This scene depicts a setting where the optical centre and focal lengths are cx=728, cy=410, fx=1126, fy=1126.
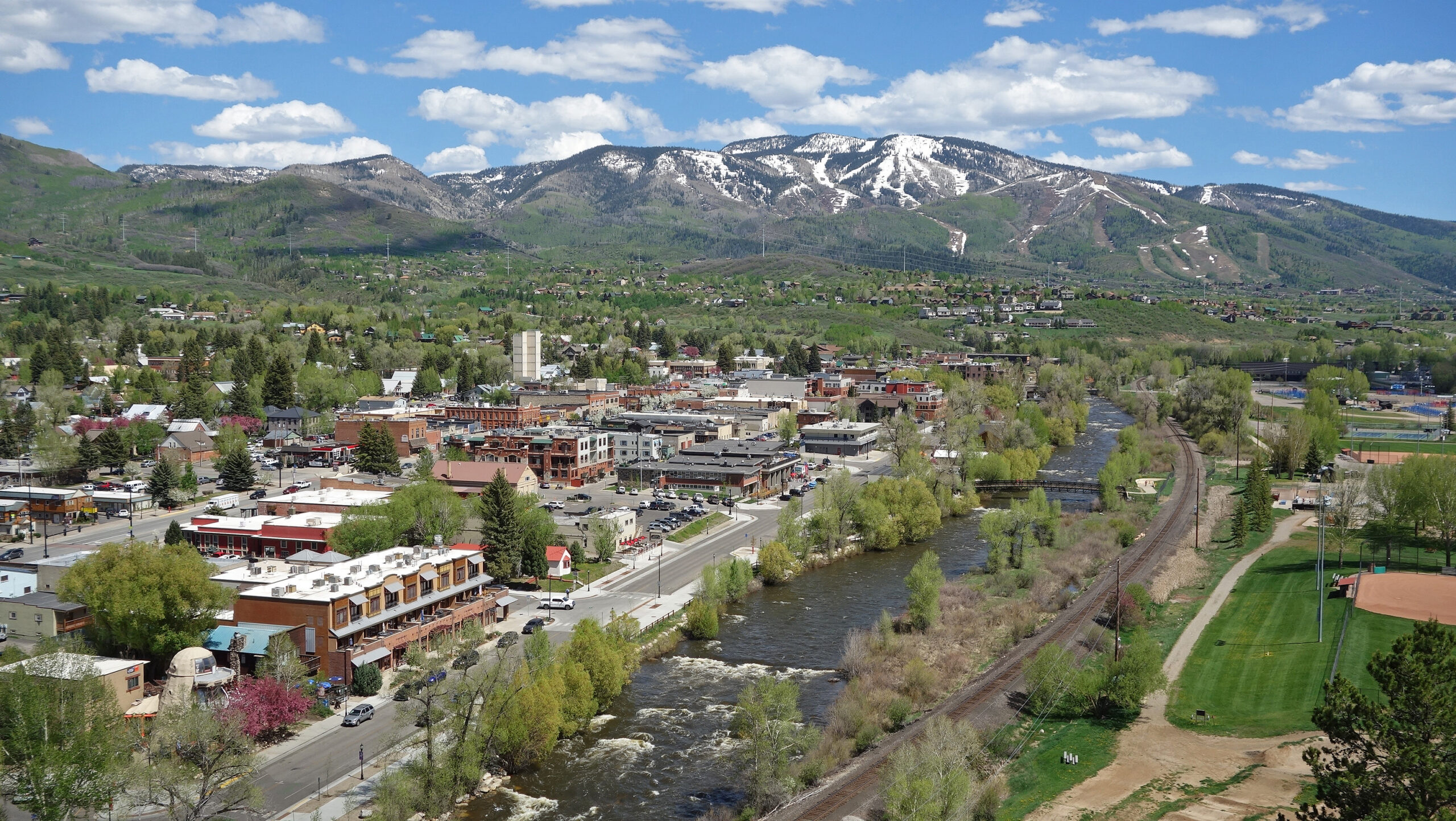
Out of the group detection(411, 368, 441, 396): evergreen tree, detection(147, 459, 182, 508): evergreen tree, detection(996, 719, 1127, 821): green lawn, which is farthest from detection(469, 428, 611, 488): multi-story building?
detection(996, 719, 1127, 821): green lawn

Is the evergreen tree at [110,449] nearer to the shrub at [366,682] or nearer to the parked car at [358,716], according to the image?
the shrub at [366,682]

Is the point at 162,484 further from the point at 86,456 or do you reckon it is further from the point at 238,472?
the point at 86,456

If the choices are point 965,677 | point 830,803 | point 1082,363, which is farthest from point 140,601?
point 1082,363

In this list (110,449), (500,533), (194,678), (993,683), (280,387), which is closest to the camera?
(194,678)

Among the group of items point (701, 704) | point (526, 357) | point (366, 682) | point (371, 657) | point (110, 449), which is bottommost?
point (701, 704)

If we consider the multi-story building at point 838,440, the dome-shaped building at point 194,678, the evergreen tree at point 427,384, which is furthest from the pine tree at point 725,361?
the dome-shaped building at point 194,678

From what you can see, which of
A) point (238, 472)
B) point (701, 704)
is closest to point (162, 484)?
point (238, 472)
